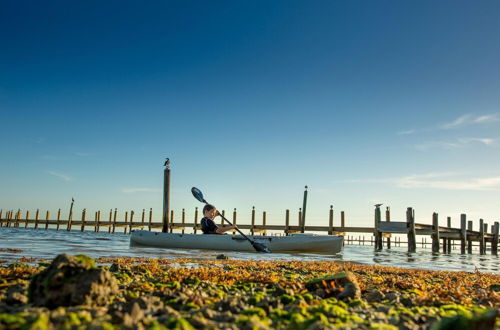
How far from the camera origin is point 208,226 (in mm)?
14945

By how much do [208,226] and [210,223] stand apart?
7.0 inches

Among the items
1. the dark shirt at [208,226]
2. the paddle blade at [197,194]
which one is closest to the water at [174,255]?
the dark shirt at [208,226]

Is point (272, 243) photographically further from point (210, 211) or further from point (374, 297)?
point (374, 297)

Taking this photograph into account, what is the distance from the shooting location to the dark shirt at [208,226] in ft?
48.4

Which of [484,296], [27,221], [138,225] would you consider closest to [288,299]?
[484,296]

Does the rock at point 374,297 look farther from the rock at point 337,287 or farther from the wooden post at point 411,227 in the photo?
the wooden post at point 411,227

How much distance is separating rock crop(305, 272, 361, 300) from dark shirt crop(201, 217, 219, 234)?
1090 centimetres

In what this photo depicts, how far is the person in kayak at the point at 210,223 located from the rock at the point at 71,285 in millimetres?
11177

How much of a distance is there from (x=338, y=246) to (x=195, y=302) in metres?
13.1

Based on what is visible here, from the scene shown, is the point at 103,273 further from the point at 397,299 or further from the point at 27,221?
the point at 27,221

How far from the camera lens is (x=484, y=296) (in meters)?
4.27

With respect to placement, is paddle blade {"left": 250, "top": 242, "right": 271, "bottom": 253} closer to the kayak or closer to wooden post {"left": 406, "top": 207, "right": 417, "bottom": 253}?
the kayak

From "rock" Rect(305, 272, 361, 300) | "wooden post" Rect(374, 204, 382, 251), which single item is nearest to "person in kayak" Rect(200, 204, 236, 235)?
"rock" Rect(305, 272, 361, 300)

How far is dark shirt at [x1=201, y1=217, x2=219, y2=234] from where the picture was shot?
14.7m
